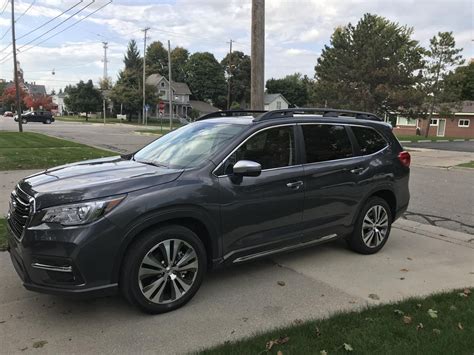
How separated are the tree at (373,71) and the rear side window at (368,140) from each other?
100 ft

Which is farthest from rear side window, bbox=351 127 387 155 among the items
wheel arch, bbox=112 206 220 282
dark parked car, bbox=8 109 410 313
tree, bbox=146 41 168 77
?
tree, bbox=146 41 168 77

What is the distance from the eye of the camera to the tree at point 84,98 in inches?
2788

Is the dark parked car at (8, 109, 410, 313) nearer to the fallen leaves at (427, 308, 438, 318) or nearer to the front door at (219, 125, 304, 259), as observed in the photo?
the front door at (219, 125, 304, 259)

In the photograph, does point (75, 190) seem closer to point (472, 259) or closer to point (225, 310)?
point (225, 310)

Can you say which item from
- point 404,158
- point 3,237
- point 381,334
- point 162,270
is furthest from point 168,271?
point 404,158

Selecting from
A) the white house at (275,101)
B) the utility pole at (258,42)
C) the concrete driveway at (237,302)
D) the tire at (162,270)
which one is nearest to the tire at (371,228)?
the concrete driveway at (237,302)

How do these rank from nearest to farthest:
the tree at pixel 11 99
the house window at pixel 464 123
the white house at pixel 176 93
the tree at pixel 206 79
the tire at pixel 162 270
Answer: the tire at pixel 162 270 < the house window at pixel 464 123 < the white house at pixel 176 93 < the tree at pixel 206 79 < the tree at pixel 11 99

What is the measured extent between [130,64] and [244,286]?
98.2m

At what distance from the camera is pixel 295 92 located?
10575 cm

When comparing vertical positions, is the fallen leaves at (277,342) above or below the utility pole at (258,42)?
below

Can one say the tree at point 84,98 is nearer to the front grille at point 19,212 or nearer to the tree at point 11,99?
the tree at point 11,99

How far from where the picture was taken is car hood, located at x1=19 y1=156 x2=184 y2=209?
3580 mm

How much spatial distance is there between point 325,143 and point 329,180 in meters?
0.44

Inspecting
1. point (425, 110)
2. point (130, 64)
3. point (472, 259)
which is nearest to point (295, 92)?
point (130, 64)
